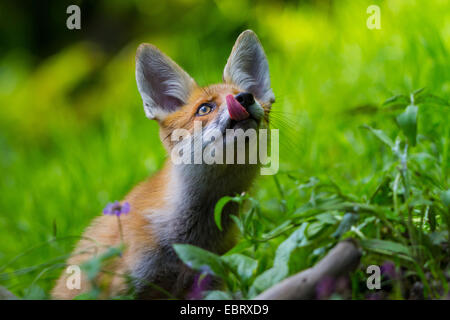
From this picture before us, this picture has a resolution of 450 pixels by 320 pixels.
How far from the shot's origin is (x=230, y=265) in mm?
2146

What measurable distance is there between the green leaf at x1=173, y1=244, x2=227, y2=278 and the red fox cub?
1.84 feet

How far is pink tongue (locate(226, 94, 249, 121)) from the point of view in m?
2.61

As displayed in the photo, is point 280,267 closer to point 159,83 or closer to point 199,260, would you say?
point 199,260

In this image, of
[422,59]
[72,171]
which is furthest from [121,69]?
[422,59]

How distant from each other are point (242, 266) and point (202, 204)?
2.64ft

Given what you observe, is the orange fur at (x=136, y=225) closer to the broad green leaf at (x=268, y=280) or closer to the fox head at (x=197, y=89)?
the fox head at (x=197, y=89)

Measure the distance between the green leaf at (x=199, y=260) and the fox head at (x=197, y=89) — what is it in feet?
2.49

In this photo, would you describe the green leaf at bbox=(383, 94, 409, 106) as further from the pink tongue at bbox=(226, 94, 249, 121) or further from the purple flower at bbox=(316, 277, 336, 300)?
the purple flower at bbox=(316, 277, 336, 300)

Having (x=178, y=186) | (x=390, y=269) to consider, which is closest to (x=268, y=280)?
(x=390, y=269)

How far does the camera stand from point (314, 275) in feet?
6.36

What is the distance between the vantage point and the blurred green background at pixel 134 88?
4082 millimetres

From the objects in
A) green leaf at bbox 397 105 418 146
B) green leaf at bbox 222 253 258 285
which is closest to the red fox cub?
green leaf at bbox 222 253 258 285
